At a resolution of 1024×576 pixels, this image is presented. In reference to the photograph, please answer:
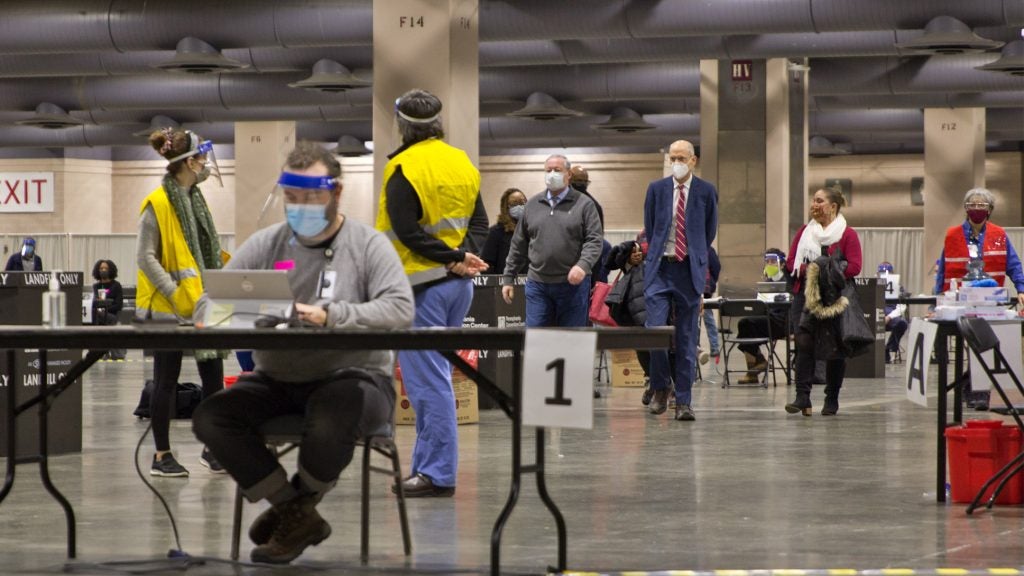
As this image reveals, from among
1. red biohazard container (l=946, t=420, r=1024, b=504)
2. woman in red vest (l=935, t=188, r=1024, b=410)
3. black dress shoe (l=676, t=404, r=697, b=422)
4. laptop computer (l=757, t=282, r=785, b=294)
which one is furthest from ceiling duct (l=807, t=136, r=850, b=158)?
red biohazard container (l=946, t=420, r=1024, b=504)

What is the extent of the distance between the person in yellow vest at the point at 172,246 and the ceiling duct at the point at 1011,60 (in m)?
13.1

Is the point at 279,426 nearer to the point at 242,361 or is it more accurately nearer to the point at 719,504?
the point at 719,504

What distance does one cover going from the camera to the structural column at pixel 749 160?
19156 mm

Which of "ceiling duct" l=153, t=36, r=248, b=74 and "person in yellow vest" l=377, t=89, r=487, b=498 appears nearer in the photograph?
"person in yellow vest" l=377, t=89, r=487, b=498

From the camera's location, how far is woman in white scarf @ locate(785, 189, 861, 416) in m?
9.33

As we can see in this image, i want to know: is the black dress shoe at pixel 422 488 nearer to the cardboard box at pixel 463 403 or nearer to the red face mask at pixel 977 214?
the cardboard box at pixel 463 403

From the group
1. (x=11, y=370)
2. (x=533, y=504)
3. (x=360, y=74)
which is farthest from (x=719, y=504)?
(x=360, y=74)

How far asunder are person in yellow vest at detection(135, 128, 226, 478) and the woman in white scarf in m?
4.40

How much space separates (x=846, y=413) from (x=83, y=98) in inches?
593

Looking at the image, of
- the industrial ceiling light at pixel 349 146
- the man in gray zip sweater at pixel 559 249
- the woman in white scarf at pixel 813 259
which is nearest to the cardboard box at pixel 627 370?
the woman in white scarf at pixel 813 259

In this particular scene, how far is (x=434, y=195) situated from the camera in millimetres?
5555

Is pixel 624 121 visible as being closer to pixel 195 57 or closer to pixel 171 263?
pixel 195 57

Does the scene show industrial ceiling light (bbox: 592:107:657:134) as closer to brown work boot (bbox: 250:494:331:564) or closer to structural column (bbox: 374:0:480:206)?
structural column (bbox: 374:0:480:206)

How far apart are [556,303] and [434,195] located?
3.17m
